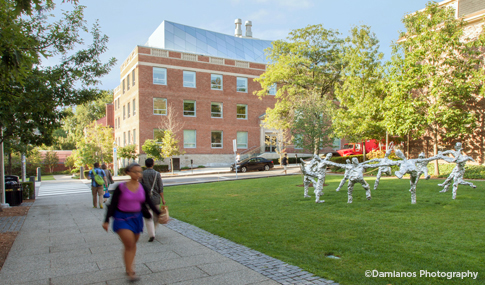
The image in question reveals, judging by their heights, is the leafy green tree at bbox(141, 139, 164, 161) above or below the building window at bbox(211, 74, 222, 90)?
below

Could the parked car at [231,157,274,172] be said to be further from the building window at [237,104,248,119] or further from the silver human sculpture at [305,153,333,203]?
the silver human sculpture at [305,153,333,203]

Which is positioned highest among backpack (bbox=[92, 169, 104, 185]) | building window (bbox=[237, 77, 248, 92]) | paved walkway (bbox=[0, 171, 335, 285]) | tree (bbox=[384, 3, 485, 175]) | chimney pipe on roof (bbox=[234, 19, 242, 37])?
chimney pipe on roof (bbox=[234, 19, 242, 37])

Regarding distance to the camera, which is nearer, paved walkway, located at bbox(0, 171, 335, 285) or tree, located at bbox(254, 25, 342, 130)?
paved walkway, located at bbox(0, 171, 335, 285)

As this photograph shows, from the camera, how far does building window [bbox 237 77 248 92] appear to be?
43.0 metres

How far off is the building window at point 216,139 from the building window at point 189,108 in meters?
3.42

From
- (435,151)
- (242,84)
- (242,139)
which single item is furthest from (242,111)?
(435,151)

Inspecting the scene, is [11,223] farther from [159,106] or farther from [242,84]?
[242,84]

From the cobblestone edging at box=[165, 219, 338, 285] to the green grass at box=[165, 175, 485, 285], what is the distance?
0.17 metres

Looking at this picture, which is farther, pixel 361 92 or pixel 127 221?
pixel 361 92

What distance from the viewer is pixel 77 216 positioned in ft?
35.9

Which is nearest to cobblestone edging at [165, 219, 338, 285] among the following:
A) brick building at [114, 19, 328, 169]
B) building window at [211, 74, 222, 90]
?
brick building at [114, 19, 328, 169]

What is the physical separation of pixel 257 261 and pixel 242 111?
38386 millimetres

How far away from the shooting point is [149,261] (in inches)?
220

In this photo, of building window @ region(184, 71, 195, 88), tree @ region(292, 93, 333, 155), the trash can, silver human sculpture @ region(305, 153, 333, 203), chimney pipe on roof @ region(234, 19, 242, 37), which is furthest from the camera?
chimney pipe on roof @ region(234, 19, 242, 37)
